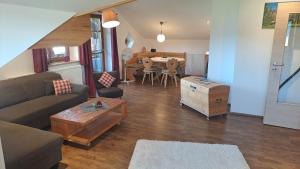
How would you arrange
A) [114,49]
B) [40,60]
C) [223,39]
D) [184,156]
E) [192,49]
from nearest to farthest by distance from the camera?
[184,156]
[40,60]
[223,39]
[114,49]
[192,49]

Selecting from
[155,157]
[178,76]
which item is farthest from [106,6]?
[178,76]

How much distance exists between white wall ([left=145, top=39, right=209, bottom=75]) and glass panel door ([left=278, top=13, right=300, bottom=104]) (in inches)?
154

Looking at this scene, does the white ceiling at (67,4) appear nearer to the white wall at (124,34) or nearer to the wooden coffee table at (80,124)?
Answer: the wooden coffee table at (80,124)

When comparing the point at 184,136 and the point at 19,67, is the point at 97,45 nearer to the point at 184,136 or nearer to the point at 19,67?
the point at 19,67

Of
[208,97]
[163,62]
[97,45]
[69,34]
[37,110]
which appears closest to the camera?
[69,34]

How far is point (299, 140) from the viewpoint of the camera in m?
3.29

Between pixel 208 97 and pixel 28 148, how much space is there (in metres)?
2.82

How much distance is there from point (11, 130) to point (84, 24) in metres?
2.12

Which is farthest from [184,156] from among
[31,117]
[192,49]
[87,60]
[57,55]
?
[192,49]

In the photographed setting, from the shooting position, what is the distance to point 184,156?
2760mm

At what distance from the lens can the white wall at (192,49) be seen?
7.62 m

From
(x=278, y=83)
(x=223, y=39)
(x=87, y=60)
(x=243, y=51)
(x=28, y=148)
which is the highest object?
(x=223, y=39)

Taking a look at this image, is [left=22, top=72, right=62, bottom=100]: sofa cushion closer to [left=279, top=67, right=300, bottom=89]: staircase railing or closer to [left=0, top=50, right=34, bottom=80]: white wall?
[left=0, top=50, right=34, bottom=80]: white wall

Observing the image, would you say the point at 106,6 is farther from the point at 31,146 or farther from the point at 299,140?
the point at 299,140
